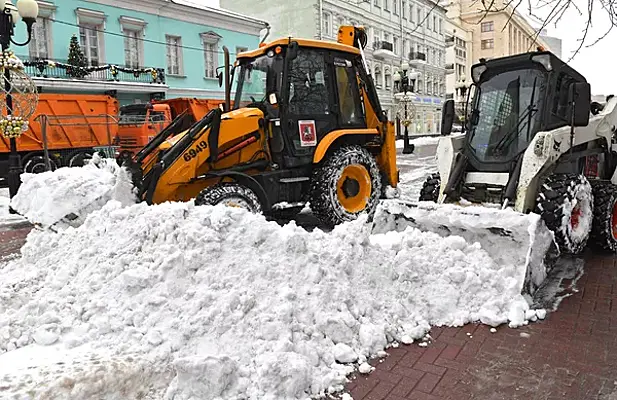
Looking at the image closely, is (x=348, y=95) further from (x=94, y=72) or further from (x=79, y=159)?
(x=94, y=72)

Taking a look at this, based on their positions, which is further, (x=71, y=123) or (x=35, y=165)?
(x=71, y=123)

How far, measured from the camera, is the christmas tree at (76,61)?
19686mm

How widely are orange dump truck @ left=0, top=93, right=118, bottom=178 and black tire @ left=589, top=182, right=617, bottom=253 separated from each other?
12238 mm

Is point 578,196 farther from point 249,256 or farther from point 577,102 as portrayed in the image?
point 249,256

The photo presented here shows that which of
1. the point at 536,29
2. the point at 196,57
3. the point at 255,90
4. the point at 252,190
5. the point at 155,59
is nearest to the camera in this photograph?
the point at 536,29

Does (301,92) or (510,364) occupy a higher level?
(301,92)

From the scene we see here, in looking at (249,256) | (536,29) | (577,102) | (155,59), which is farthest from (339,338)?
(155,59)

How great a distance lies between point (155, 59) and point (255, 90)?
57.9 feet

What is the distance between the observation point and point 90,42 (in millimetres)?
21281

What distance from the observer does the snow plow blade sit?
4.50 metres

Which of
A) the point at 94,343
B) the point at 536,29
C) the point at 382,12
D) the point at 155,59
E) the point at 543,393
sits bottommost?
the point at 543,393

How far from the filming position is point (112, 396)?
9.70 ft

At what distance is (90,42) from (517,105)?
65.5 ft

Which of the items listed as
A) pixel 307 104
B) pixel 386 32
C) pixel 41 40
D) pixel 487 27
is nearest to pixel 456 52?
pixel 487 27
